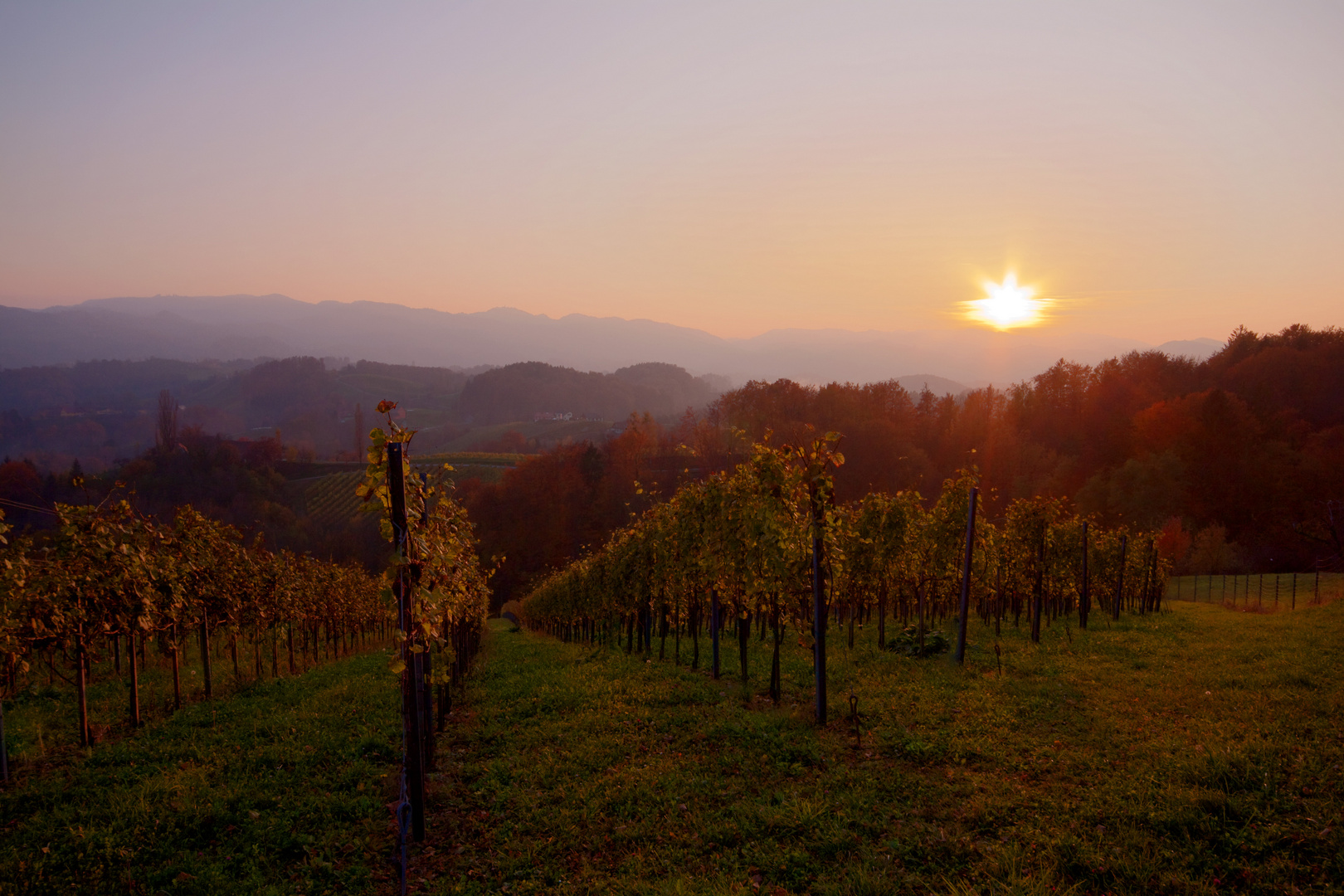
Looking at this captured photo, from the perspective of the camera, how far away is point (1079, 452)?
74.9 metres

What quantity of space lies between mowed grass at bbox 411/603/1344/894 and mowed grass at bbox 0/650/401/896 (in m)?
1.07

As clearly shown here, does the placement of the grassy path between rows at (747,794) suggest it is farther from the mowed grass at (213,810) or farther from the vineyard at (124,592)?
the vineyard at (124,592)

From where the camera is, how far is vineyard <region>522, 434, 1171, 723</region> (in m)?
10.9

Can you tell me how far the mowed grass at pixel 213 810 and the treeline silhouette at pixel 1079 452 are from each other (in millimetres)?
33929

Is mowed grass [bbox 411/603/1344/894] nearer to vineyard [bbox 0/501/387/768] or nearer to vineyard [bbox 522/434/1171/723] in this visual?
vineyard [bbox 522/434/1171/723]

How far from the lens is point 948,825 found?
22.0ft

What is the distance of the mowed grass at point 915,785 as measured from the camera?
19.1 ft

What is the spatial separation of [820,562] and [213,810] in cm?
880

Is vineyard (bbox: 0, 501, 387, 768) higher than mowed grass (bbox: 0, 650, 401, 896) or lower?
higher

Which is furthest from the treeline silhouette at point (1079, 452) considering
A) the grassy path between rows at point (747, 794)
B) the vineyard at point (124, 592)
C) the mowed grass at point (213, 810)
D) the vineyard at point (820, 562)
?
the mowed grass at point (213, 810)

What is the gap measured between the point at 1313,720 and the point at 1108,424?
7782cm

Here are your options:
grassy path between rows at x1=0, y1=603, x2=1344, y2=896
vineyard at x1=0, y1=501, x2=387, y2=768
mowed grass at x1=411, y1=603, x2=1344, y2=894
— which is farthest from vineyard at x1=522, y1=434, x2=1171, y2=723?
vineyard at x1=0, y1=501, x2=387, y2=768

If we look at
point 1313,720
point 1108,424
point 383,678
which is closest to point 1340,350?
point 1108,424

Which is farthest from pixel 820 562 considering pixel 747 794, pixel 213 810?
pixel 213 810
